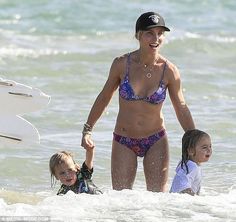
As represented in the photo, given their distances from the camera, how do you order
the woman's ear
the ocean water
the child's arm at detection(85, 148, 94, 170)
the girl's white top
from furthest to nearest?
the child's arm at detection(85, 148, 94, 170) → the woman's ear → the girl's white top → the ocean water

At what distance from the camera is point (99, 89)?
1340 cm

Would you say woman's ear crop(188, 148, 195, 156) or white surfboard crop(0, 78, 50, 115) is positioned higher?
white surfboard crop(0, 78, 50, 115)

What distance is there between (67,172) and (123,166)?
427 mm

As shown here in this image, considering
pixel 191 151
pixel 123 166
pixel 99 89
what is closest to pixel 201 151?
pixel 191 151

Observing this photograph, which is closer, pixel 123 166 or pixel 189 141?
pixel 189 141

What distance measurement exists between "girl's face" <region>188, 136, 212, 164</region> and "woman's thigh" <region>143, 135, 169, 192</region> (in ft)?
0.85

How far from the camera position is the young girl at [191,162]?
272 inches

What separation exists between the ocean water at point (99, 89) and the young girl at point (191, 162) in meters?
0.11

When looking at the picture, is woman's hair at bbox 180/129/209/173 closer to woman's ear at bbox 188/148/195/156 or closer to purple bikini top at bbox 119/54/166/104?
woman's ear at bbox 188/148/195/156

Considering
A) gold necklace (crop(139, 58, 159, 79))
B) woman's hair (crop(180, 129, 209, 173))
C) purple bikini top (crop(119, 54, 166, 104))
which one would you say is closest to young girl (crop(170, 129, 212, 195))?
woman's hair (crop(180, 129, 209, 173))

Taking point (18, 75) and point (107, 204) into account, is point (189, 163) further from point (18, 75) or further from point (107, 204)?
point (18, 75)

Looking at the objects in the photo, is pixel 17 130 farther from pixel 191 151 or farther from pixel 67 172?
pixel 191 151

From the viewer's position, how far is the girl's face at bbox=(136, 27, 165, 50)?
709cm

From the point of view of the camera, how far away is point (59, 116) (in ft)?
37.6
